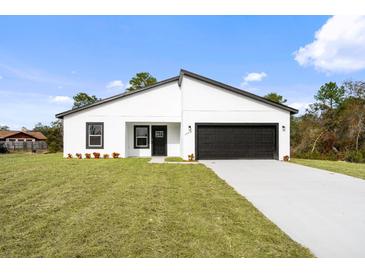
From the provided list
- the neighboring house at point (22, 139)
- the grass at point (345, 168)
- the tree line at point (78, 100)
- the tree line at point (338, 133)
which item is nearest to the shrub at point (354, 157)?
the tree line at point (338, 133)

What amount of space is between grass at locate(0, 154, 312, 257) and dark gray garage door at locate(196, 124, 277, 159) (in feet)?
22.9

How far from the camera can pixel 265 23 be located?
8836 millimetres

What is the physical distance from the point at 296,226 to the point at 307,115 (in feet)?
86.3

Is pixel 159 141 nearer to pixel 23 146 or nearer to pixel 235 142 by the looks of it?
pixel 235 142

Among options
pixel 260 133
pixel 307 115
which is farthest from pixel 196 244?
pixel 307 115

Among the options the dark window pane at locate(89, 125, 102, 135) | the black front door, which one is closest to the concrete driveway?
the black front door

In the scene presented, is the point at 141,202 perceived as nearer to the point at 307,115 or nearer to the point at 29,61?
the point at 29,61

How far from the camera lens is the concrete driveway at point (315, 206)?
3.16 metres

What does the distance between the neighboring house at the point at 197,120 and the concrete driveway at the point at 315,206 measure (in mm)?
5197

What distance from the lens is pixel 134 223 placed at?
3686mm

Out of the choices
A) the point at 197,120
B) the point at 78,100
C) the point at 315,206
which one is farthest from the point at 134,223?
the point at 78,100

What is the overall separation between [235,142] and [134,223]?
10.5m

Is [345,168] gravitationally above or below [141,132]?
below

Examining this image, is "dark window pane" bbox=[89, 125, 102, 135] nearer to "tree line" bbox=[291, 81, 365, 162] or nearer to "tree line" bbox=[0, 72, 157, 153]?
"tree line" bbox=[0, 72, 157, 153]
